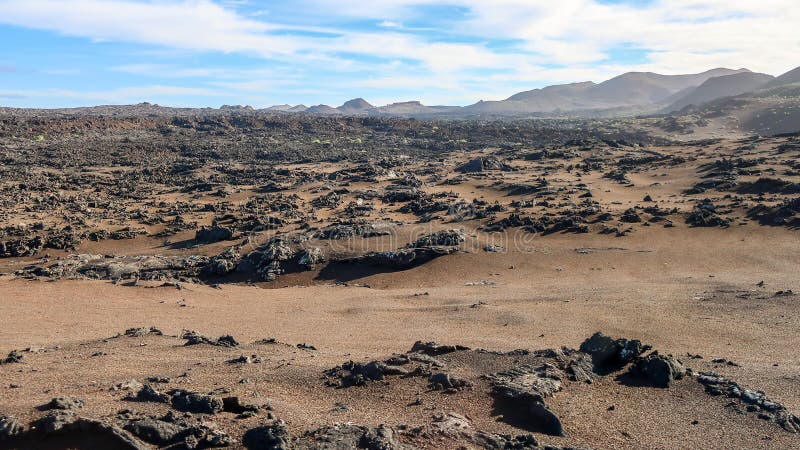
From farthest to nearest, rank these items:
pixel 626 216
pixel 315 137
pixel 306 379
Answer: pixel 315 137 < pixel 626 216 < pixel 306 379

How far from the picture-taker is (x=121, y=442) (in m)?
5.67

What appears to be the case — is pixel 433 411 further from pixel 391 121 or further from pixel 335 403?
pixel 391 121

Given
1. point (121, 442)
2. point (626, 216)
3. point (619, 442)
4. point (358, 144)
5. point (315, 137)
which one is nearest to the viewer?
point (121, 442)

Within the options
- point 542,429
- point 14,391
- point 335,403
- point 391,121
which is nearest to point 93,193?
point 14,391

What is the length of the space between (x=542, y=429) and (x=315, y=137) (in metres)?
62.4

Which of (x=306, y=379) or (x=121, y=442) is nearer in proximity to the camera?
(x=121, y=442)

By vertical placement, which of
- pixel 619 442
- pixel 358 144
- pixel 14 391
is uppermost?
pixel 358 144

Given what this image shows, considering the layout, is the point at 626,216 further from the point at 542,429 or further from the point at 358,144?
the point at 358,144

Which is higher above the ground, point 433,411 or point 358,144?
point 358,144

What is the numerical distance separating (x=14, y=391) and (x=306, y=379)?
12.9 ft

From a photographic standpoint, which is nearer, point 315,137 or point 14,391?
point 14,391

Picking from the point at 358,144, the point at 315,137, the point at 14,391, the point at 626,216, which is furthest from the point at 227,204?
the point at 315,137

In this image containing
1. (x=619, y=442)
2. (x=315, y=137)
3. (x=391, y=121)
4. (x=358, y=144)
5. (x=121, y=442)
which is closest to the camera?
(x=121, y=442)

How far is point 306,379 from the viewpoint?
8.13m
